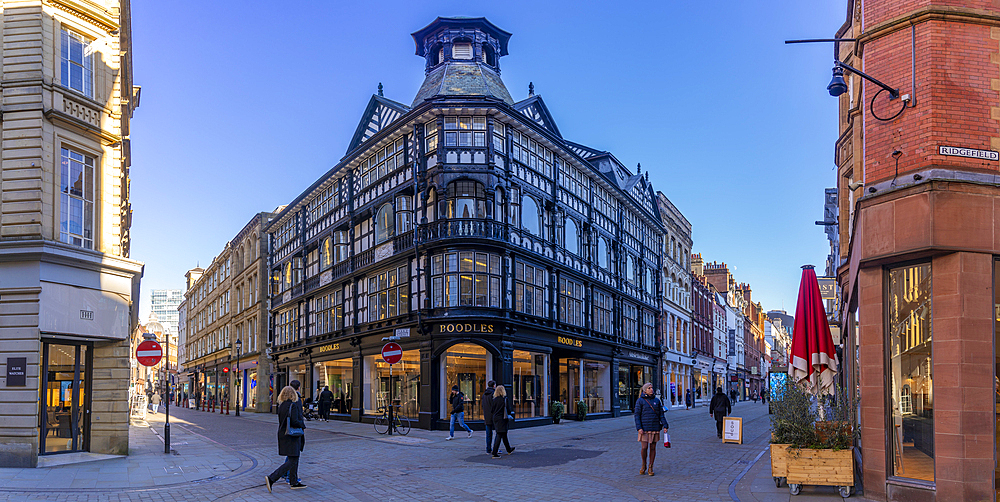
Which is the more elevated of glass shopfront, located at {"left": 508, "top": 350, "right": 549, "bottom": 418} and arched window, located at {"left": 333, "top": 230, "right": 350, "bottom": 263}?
arched window, located at {"left": 333, "top": 230, "right": 350, "bottom": 263}

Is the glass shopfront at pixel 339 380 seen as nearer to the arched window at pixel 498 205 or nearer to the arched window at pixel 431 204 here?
the arched window at pixel 431 204

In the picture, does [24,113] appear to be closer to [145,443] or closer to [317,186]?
[145,443]

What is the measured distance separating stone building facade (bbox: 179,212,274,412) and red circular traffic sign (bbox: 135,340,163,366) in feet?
101

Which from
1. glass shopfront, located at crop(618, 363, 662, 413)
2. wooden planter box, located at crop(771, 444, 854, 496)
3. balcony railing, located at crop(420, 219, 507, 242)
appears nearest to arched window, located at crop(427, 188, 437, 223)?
balcony railing, located at crop(420, 219, 507, 242)

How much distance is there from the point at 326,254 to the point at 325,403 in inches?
320

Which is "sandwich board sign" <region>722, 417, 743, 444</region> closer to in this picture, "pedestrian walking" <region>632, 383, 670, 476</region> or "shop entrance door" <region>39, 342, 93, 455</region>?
"pedestrian walking" <region>632, 383, 670, 476</region>

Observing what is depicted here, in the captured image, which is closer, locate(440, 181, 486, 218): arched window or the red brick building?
the red brick building

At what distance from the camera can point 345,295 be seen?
36.1 metres

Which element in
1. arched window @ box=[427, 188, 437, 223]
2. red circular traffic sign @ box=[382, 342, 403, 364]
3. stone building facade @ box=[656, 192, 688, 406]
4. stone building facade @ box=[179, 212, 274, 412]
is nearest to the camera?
red circular traffic sign @ box=[382, 342, 403, 364]

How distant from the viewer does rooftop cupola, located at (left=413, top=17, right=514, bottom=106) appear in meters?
33.0

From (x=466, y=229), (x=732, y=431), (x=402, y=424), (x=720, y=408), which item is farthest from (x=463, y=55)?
(x=732, y=431)

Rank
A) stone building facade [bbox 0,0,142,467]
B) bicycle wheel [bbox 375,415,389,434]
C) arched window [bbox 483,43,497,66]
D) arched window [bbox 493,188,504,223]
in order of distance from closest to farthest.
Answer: stone building facade [bbox 0,0,142,467] → bicycle wheel [bbox 375,415,389,434] → arched window [bbox 493,188,504,223] → arched window [bbox 483,43,497,66]

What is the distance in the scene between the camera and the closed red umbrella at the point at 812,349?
45.8ft

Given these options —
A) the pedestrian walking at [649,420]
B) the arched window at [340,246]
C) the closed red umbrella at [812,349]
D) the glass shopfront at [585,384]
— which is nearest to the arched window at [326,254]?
the arched window at [340,246]
